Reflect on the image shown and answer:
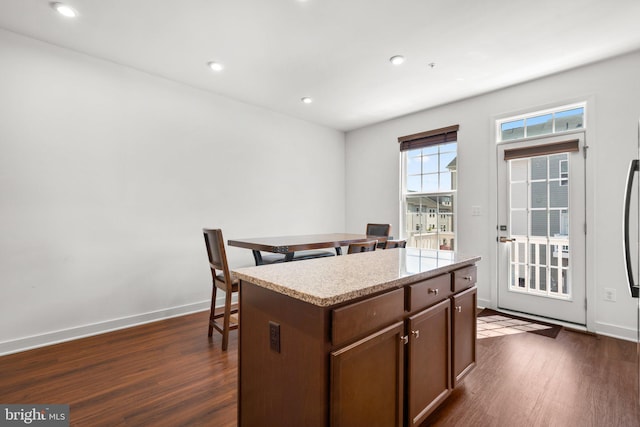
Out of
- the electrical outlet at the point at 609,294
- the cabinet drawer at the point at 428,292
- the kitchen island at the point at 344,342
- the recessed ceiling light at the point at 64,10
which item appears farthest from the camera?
the electrical outlet at the point at 609,294

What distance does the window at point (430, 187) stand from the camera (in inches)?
165

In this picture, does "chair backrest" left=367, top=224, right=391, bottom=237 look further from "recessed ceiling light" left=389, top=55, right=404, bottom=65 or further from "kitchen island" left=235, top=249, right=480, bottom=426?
"kitchen island" left=235, top=249, right=480, bottom=426

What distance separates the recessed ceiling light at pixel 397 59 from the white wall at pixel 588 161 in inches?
56.6

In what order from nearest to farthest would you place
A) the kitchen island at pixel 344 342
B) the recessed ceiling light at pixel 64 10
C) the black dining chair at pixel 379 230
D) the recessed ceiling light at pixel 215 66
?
the kitchen island at pixel 344 342 → the recessed ceiling light at pixel 64 10 → the recessed ceiling light at pixel 215 66 → the black dining chair at pixel 379 230

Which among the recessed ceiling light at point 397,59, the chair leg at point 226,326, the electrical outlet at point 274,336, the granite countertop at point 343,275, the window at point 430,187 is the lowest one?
the chair leg at point 226,326

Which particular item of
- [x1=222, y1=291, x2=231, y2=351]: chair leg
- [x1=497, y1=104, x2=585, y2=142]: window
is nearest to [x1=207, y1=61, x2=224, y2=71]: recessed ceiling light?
[x1=222, y1=291, x2=231, y2=351]: chair leg

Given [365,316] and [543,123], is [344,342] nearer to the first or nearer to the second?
[365,316]

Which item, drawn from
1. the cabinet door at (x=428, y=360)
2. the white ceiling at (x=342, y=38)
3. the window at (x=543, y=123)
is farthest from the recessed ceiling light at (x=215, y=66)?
the window at (x=543, y=123)

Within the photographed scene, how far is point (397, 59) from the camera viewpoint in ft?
9.70

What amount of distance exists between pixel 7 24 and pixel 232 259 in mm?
2940

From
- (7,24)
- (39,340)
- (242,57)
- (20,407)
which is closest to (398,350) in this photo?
(20,407)

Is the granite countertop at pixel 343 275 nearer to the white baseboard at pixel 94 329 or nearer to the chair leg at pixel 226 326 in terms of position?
the chair leg at pixel 226 326

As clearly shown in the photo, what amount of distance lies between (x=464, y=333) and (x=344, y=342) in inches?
47.4

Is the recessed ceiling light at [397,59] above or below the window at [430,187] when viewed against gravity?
above
